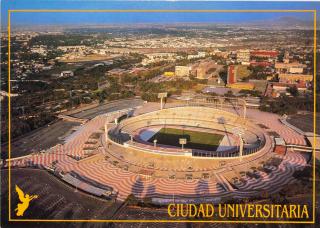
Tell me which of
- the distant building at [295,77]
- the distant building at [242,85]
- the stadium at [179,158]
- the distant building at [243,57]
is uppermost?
the distant building at [243,57]

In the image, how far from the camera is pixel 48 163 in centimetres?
1323

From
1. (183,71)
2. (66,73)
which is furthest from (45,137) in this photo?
(183,71)

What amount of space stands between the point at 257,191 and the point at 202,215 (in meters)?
2.40

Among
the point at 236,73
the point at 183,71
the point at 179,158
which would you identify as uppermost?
the point at 183,71

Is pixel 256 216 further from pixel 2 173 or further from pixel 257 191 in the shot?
pixel 2 173

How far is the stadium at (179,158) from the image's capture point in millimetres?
11164

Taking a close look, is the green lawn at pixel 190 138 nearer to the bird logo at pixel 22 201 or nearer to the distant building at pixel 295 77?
the bird logo at pixel 22 201

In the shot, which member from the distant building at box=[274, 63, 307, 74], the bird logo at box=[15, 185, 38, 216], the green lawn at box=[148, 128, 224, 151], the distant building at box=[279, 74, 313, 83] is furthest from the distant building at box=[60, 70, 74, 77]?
the bird logo at box=[15, 185, 38, 216]

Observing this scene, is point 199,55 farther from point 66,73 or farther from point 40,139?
point 40,139

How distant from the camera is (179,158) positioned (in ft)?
41.7

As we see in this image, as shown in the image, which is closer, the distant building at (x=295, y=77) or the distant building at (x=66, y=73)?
the distant building at (x=295, y=77)

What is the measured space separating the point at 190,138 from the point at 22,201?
7.74 m

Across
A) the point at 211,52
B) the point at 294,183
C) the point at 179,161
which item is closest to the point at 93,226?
the point at 179,161

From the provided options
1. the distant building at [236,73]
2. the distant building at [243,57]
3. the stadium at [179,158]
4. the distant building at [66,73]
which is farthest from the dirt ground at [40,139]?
the distant building at [243,57]
